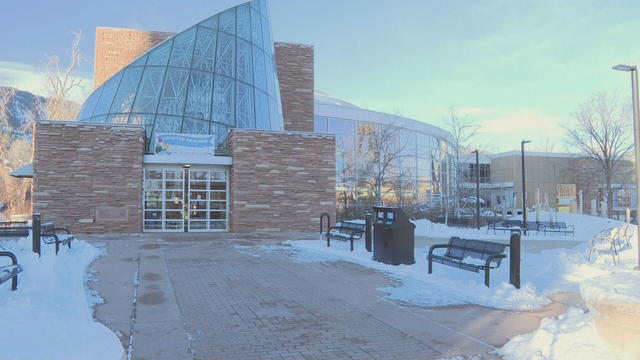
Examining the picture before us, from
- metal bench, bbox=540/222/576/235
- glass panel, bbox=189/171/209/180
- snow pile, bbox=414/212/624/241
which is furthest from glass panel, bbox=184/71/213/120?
metal bench, bbox=540/222/576/235

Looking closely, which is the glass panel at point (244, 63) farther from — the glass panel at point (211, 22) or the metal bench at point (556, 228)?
the metal bench at point (556, 228)

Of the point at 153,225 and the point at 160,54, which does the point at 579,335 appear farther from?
the point at 160,54

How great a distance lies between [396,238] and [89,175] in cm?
1411

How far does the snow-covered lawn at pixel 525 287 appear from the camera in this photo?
4.96m

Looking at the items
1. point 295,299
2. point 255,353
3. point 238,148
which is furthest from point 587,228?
point 255,353

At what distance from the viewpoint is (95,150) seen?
20031 mm

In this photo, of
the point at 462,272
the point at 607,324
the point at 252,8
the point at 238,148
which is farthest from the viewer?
the point at 252,8

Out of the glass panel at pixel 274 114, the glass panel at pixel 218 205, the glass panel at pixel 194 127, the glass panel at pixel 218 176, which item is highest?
the glass panel at pixel 274 114

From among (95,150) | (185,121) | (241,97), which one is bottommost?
(95,150)

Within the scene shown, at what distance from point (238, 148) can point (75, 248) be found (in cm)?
949

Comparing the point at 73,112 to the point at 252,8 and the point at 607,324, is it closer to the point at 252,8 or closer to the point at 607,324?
the point at 252,8

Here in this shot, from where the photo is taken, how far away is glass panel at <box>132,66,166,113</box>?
23.6 meters

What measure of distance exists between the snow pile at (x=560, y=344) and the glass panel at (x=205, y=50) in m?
22.5

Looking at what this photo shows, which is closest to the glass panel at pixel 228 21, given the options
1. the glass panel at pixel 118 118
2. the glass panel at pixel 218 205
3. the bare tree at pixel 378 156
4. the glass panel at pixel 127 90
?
the glass panel at pixel 127 90
